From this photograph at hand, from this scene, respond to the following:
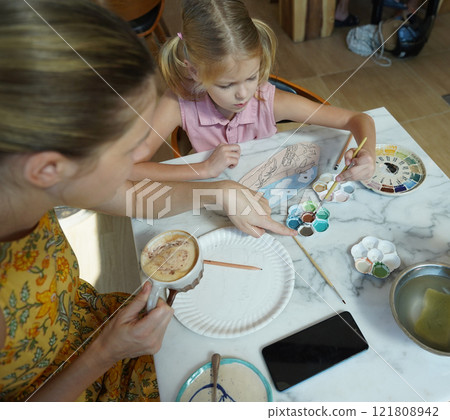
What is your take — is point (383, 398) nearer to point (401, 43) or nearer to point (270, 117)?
point (270, 117)

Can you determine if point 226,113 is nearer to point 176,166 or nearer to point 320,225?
point 176,166

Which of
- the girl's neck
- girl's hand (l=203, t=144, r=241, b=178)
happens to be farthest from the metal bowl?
the girl's neck

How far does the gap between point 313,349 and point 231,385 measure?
0.55ft

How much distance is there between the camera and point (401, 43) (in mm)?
2475

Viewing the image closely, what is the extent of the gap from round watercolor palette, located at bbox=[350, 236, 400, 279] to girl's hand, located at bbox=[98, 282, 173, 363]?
0.42 metres

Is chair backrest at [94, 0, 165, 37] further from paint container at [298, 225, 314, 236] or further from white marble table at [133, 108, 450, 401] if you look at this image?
paint container at [298, 225, 314, 236]

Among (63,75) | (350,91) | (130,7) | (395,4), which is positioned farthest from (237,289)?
(395,4)

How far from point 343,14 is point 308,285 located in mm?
2811

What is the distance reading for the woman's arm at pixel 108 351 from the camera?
2.33ft

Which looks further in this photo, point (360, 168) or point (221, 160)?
point (221, 160)

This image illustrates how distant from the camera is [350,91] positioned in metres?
2.41

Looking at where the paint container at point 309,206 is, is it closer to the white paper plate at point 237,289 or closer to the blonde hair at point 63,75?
the white paper plate at point 237,289

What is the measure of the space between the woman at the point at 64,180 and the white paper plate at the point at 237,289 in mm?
57
